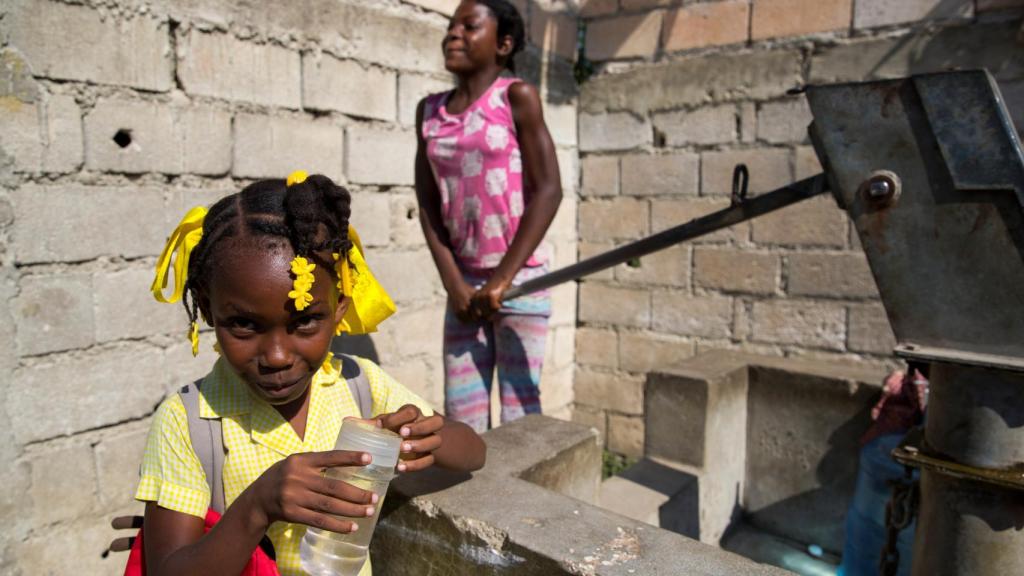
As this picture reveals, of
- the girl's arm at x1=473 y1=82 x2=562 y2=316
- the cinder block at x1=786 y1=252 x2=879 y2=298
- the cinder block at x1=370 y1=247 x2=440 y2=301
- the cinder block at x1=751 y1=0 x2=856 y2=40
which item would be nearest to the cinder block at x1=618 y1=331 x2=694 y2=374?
the cinder block at x1=786 y1=252 x2=879 y2=298

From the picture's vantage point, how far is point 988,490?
4.70 ft

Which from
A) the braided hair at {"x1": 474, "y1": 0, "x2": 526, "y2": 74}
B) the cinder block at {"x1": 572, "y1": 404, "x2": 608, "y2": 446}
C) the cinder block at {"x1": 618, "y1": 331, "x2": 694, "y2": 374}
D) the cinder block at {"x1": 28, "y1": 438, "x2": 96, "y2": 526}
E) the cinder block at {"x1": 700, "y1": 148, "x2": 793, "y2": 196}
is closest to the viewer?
the cinder block at {"x1": 28, "y1": 438, "x2": 96, "y2": 526}

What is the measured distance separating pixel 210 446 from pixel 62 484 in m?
1.43

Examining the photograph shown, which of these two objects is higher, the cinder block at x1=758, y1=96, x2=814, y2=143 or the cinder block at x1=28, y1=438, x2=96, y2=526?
the cinder block at x1=758, y1=96, x2=814, y2=143

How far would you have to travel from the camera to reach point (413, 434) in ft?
4.29

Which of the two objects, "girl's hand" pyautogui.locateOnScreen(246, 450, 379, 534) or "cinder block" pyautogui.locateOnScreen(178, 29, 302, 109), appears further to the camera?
"cinder block" pyautogui.locateOnScreen(178, 29, 302, 109)

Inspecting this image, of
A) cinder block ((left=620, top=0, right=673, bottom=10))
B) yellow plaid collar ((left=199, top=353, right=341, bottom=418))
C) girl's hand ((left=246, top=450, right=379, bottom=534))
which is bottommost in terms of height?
girl's hand ((left=246, top=450, right=379, bottom=534))

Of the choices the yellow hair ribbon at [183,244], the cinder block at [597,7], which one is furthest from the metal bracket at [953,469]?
the cinder block at [597,7]

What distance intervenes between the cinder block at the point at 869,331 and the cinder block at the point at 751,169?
0.82 m

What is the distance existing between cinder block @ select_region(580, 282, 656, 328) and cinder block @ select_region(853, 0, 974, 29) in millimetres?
1942

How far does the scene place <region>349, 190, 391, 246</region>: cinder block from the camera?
127 inches

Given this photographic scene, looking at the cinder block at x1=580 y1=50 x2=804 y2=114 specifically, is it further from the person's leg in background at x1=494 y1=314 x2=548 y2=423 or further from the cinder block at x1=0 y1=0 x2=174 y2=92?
the cinder block at x1=0 y1=0 x2=174 y2=92

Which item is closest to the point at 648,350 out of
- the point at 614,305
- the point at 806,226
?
the point at 614,305

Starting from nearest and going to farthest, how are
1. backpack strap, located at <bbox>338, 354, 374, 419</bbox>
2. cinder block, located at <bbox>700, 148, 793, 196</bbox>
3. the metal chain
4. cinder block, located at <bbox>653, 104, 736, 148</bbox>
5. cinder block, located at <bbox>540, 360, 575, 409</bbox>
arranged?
backpack strap, located at <bbox>338, 354, 374, 419</bbox> → the metal chain → cinder block, located at <bbox>700, 148, 793, 196</bbox> → cinder block, located at <bbox>653, 104, 736, 148</bbox> → cinder block, located at <bbox>540, 360, 575, 409</bbox>
